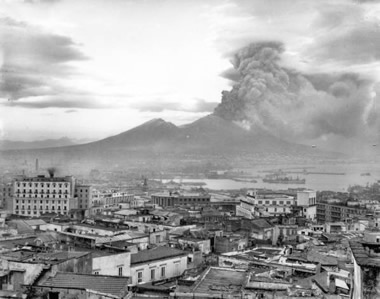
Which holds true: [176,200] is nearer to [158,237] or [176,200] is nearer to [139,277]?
[158,237]

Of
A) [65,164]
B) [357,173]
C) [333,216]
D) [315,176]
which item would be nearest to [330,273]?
[333,216]

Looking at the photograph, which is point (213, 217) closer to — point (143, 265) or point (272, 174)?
point (143, 265)

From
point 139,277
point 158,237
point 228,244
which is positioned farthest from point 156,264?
point 228,244

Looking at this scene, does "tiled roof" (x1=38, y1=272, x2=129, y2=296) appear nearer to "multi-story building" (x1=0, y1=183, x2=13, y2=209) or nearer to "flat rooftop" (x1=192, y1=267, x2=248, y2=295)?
"flat rooftop" (x1=192, y1=267, x2=248, y2=295)

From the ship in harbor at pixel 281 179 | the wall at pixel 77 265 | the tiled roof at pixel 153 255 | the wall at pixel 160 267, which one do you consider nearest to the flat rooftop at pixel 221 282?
the wall at pixel 77 265

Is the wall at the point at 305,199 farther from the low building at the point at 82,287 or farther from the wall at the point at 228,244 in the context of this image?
the low building at the point at 82,287

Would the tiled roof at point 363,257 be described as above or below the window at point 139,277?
above
